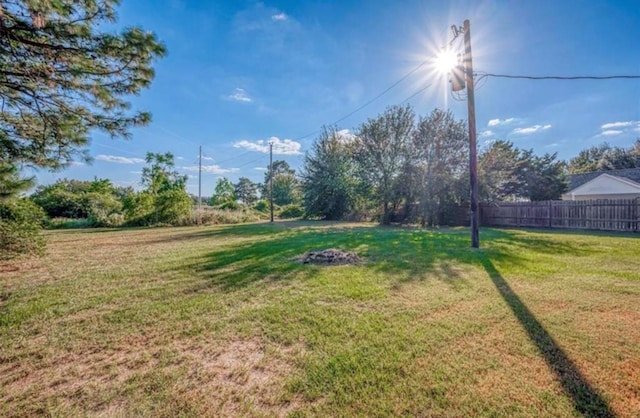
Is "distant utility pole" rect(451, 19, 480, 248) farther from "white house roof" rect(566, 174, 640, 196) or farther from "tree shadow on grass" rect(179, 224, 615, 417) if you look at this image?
"white house roof" rect(566, 174, 640, 196)

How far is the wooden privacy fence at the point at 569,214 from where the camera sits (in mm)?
10094

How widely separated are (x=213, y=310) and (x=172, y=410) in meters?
1.59

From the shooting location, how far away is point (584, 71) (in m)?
7.23

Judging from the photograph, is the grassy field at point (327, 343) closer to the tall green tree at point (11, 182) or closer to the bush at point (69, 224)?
the tall green tree at point (11, 182)

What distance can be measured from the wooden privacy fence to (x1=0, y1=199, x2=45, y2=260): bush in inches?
687

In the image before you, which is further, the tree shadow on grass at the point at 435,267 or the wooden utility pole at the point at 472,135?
the wooden utility pole at the point at 472,135

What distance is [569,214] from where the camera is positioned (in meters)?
11.5

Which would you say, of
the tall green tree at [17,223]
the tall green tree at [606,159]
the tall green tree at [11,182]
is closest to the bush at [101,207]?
the tall green tree at [17,223]

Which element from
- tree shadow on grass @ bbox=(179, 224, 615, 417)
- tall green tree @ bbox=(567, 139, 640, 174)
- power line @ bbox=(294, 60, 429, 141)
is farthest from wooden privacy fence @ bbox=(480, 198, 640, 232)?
tall green tree @ bbox=(567, 139, 640, 174)

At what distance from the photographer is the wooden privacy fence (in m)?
10.1

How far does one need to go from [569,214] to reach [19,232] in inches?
721

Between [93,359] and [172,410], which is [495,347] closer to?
[172,410]

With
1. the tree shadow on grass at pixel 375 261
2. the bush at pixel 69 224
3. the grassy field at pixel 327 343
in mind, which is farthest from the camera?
the bush at pixel 69 224

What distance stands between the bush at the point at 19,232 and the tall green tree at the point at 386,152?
1475 centimetres
